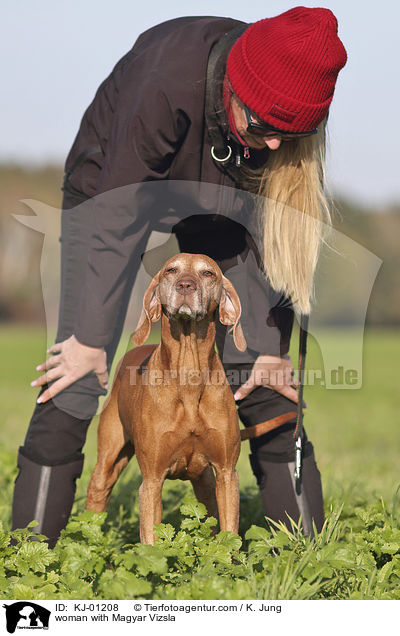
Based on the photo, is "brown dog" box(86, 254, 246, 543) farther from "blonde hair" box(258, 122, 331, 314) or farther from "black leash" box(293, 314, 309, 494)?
"black leash" box(293, 314, 309, 494)

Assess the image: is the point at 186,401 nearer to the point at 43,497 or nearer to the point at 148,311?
the point at 148,311

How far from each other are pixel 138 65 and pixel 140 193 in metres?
0.59

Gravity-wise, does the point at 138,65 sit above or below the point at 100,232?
above

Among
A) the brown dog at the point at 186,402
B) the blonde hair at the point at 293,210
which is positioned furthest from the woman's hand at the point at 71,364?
the blonde hair at the point at 293,210

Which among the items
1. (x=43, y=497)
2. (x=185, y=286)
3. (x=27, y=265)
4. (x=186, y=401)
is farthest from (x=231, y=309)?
(x=27, y=265)

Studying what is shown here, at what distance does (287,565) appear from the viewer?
2.95 metres

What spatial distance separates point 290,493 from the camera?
3.86 metres

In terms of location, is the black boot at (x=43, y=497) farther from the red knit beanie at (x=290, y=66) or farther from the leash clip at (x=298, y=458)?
the red knit beanie at (x=290, y=66)

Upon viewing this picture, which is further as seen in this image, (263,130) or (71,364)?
(71,364)

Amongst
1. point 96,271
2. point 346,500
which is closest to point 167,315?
point 96,271

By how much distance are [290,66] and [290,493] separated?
7.10 ft

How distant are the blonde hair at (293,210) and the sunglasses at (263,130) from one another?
6.2 inches
